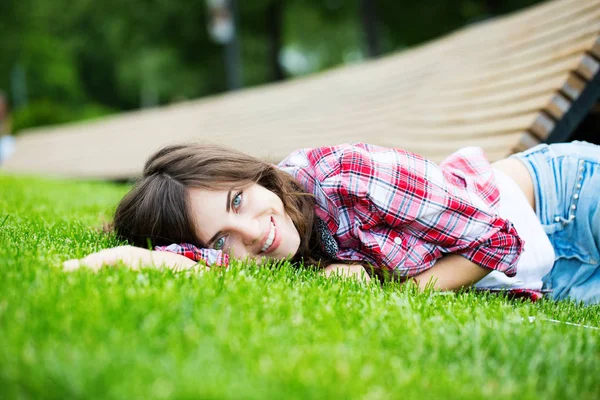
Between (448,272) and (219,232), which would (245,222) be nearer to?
(219,232)

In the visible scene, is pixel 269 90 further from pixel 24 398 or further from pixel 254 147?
pixel 24 398

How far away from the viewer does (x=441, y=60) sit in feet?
27.6

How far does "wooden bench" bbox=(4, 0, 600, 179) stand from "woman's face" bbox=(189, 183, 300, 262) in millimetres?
853

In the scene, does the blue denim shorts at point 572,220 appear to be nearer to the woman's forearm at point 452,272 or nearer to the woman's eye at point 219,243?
the woman's forearm at point 452,272

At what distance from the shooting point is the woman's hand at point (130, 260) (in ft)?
7.84

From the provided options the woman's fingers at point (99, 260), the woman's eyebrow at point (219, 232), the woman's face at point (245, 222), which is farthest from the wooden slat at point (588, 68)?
the woman's fingers at point (99, 260)

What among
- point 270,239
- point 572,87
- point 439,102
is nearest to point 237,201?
point 270,239

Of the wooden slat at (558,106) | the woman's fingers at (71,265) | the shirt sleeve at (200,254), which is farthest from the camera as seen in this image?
the wooden slat at (558,106)

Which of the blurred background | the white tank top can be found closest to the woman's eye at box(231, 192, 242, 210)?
the white tank top

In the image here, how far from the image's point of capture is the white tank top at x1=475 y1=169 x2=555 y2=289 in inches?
128

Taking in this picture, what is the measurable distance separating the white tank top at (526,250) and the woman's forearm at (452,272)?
20 centimetres

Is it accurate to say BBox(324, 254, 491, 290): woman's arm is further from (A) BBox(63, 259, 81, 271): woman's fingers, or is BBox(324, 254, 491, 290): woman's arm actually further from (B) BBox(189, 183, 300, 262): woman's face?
(A) BBox(63, 259, 81, 271): woman's fingers

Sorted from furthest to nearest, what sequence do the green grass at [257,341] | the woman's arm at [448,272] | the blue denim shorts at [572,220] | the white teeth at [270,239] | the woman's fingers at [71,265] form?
the blue denim shorts at [572,220]
the woman's arm at [448,272]
the white teeth at [270,239]
the woman's fingers at [71,265]
the green grass at [257,341]

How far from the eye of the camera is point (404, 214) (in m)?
2.97
